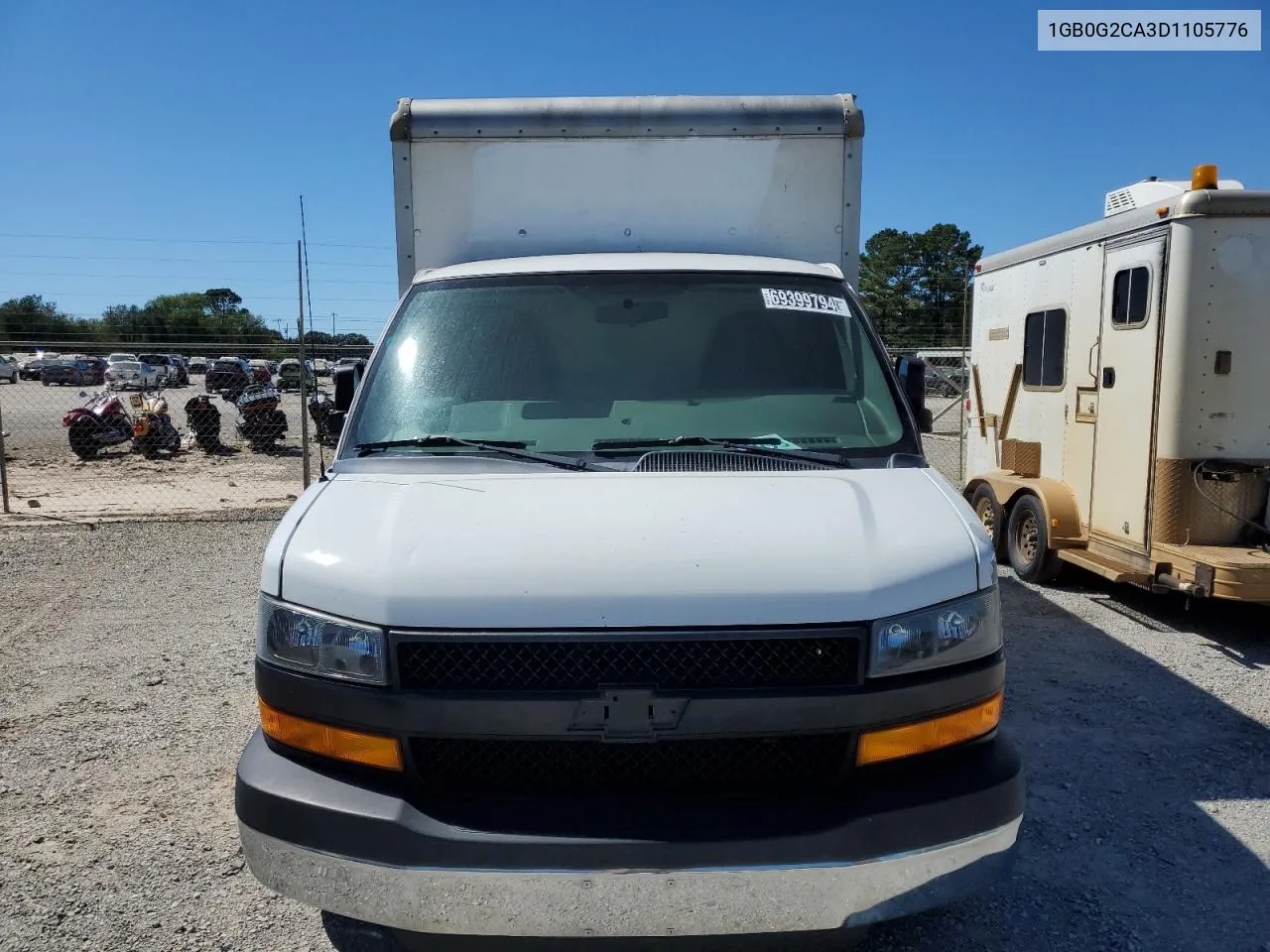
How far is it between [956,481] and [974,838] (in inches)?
473

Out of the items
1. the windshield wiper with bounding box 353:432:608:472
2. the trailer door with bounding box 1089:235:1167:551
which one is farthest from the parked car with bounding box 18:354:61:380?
the windshield wiper with bounding box 353:432:608:472

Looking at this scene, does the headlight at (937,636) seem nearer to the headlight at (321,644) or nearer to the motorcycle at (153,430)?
the headlight at (321,644)

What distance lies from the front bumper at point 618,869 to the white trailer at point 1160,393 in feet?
15.7

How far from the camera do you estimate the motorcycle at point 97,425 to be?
15.7 m

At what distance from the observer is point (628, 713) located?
231 cm

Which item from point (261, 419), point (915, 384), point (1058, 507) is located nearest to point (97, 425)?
point (261, 419)

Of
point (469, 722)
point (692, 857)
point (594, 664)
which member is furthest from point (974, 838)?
point (469, 722)

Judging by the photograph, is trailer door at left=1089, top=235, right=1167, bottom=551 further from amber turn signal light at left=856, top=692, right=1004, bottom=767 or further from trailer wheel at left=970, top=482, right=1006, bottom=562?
amber turn signal light at left=856, top=692, right=1004, bottom=767

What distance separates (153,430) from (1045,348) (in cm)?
1426

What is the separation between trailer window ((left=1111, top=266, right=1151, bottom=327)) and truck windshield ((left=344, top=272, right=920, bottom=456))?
3.88 metres

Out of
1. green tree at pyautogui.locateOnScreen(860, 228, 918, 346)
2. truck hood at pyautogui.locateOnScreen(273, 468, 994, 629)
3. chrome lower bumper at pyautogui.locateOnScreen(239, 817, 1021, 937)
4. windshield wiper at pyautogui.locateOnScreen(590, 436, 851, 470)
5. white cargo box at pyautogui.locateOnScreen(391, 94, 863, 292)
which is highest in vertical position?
green tree at pyautogui.locateOnScreen(860, 228, 918, 346)

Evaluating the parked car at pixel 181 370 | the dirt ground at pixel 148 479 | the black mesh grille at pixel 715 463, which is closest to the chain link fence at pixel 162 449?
the dirt ground at pixel 148 479

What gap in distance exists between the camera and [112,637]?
20.1ft

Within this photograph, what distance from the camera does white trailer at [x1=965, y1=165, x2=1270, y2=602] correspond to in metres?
6.21
